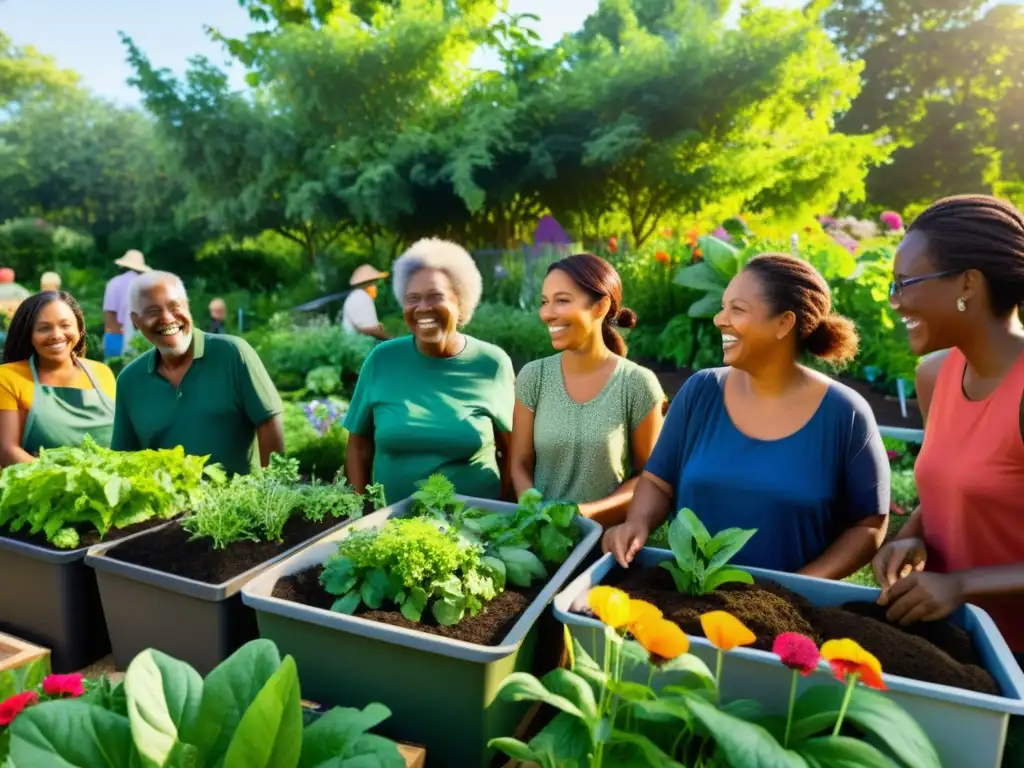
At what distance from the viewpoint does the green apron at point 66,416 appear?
2537 mm

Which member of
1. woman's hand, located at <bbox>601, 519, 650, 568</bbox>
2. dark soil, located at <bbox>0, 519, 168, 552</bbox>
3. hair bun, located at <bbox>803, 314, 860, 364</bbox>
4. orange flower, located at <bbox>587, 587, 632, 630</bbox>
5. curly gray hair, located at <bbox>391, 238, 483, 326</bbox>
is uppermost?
curly gray hair, located at <bbox>391, 238, 483, 326</bbox>

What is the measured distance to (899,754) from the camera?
0.87 meters

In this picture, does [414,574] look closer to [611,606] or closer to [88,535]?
[611,606]

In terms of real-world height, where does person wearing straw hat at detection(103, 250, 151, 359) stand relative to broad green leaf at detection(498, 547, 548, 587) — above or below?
above

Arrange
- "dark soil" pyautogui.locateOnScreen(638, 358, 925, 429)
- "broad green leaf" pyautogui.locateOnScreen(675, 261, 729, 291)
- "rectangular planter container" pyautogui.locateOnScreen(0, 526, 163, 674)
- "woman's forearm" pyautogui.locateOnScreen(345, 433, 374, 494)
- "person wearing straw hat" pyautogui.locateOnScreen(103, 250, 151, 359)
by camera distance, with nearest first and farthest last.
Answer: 1. "rectangular planter container" pyautogui.locateOnScreen(0, 526, 163, 674)
2. "woman's forearm" pyautogui.locateOnScreen(345, 433, 374, 494)
3. "dark soil" pyautogui.locateOnScreen(638, 358, 925, 429)
4. "broad green leaf" pyautogui.locateOnScreen(675, 261, 729, 291)
5. "person wearing straw hat" pyautogui.locateOnScreen(103, 250, 151, 359)

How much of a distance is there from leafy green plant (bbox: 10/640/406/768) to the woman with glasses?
1034mm

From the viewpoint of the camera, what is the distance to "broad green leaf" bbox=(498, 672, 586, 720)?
95 cm

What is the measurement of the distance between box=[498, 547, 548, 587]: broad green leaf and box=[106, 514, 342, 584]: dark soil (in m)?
0.48

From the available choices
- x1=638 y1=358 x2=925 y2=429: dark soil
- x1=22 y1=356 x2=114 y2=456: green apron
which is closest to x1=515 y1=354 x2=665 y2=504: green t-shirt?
x1=22 y1=356 x2=114 y2=456: green apron

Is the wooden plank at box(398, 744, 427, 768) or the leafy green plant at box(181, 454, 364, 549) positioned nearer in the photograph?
the wooden plank at box(398, 744, 427, 768)

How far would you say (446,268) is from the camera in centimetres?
241

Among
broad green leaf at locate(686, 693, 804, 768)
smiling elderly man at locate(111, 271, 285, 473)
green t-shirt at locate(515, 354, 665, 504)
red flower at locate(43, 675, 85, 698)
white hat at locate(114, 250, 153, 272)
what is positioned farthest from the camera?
white hat at locate(114, 250, 153, 272)

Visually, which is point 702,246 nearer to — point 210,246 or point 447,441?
point 447,441

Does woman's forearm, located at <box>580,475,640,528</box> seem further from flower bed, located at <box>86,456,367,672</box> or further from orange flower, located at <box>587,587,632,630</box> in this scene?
orange flower, located at <box>587,587,632,630</box>
